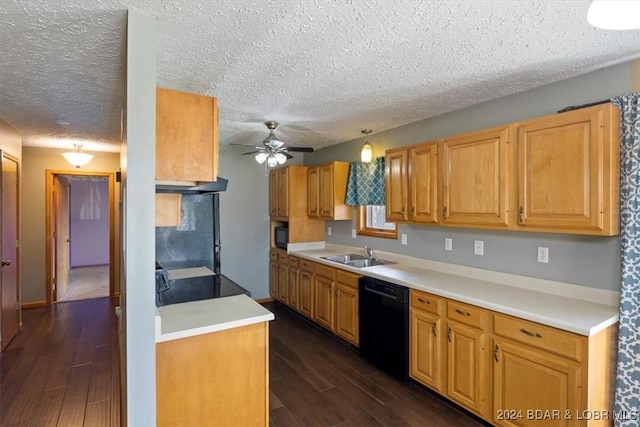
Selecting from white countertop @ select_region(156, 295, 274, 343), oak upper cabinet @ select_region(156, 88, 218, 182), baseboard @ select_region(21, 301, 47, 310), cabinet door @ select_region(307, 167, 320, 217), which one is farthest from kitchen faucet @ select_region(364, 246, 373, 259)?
baseboard @ select_region(21, 301, 47, 310)

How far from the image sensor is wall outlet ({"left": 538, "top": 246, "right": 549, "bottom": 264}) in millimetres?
2438

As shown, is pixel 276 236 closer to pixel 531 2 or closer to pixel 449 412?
pixel 449 412

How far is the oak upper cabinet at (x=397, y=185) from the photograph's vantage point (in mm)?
3186

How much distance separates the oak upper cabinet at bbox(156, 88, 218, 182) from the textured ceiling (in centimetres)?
31

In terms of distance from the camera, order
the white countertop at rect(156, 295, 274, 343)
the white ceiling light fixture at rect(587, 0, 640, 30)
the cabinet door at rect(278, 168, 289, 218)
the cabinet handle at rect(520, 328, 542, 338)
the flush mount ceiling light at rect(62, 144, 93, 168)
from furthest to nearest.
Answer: the cabinet door at rect(278, 168, 289, 218)
the flush mount ceiling light at rect(62, 144, 93, 168)
the cabinet handle at rect(520, 328, 542, 338)
the white countertop at rect(156, 295, 274, 343)
the white ceiling light fixture at rect(587, 0, 640, 30)

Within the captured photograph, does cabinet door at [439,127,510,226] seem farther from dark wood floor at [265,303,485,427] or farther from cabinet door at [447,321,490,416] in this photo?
dark wood floor at [265,303,485,427]

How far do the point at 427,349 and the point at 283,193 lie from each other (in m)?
2.93

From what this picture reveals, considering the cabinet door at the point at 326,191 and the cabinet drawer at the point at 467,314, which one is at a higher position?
the cabinet door at the point at 326,191

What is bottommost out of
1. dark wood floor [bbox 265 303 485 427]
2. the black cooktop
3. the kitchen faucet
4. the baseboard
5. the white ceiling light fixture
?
dark wood floor [bbox 265 303 485 427]

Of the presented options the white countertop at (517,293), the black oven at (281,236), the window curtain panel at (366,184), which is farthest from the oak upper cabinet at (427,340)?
the black oven at (281,236)

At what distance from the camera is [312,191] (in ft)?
15.6

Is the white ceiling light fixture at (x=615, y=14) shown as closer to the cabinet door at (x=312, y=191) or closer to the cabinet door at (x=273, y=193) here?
the cabinet door at (x=312, y=191)

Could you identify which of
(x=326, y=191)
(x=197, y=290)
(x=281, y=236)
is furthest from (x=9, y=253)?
(x=326, y=191)

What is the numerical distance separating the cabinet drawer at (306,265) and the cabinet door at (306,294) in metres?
0.04
